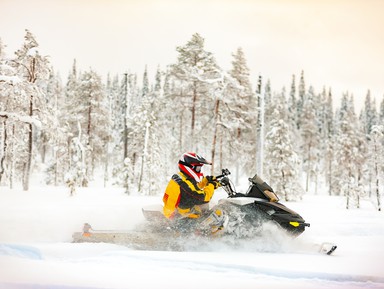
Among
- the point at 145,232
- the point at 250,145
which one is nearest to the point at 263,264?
the point at 145,232

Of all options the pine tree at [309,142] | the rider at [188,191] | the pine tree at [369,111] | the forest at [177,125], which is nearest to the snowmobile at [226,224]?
the rider at [188,191]

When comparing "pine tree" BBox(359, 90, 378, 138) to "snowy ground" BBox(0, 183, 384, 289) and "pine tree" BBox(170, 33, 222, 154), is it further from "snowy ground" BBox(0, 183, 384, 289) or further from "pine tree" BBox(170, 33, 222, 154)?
"snowy ground" BBox(0, 183, 384, 289)

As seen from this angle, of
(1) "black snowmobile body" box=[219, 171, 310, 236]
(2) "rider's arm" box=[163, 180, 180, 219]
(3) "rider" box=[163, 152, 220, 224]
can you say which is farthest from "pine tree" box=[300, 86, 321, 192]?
(2) "rider's arm" box=[163, 180, 180, 219]

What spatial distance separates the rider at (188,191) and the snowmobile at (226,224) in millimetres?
129

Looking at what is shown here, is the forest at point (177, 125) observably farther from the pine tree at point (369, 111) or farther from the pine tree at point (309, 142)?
the pine tree at point (369, 111)

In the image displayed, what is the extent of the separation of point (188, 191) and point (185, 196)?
4.3 inches

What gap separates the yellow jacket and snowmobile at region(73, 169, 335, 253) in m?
0.16

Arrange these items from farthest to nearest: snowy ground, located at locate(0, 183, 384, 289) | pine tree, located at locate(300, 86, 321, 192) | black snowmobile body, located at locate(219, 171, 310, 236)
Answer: pine tree, located at locate(300, 86, 321, 192) < black snowmobile body, located at locate(219, 171, 310, 236) < snowy ground, located at locate(0, 183, 384, 289)

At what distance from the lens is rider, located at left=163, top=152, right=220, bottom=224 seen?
5.86 m

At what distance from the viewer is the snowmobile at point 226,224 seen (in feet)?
19.1

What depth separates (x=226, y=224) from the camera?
231 inches

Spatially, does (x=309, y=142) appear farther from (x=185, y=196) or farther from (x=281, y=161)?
(x=185, y=196)

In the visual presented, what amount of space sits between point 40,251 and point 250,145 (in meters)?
28.5

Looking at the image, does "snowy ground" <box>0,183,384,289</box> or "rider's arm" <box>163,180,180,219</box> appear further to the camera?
"rider's arm" <box>163,180,180,219</box>
